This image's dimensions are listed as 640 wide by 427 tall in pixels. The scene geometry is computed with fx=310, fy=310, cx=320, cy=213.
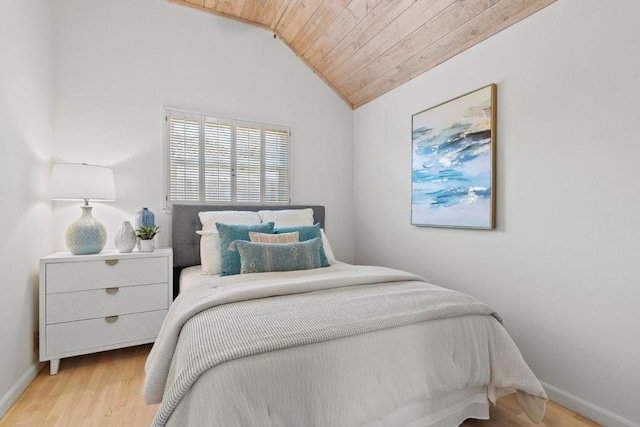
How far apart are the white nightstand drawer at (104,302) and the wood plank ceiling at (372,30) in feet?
8.39

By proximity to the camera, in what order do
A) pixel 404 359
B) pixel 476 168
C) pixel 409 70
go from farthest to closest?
pixel 409 70
pixel 476 168
pixel 404 359

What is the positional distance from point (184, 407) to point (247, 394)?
191 millimetres

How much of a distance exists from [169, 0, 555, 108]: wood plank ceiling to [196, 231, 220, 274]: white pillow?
81.1 inches

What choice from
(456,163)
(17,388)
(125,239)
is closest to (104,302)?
(125,239)

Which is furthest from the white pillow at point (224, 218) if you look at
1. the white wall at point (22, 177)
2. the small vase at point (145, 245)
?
the white wall at point (22, 177)

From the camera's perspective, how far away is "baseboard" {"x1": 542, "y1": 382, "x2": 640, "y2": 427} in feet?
5.06

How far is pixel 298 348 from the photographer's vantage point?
1.09 m

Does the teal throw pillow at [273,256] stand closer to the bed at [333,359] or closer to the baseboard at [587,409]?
the bed at [333,359]

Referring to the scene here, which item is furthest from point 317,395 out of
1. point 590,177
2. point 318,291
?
point 590,177

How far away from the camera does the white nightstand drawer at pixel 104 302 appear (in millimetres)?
2039

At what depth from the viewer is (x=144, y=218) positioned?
2.50 m

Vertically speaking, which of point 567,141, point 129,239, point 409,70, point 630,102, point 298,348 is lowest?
point 298,348

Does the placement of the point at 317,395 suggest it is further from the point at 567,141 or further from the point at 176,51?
the point at 176,51

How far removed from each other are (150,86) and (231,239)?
1616 mm
